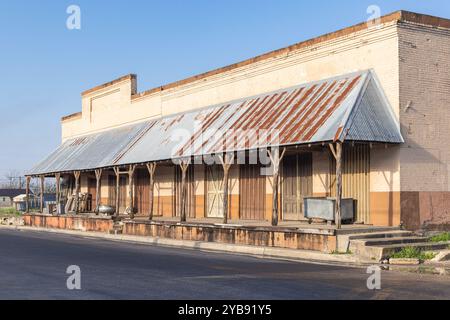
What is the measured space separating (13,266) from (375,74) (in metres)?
12.4

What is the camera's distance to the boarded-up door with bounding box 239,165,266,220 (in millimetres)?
25867

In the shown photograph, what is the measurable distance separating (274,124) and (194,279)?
10.4 m

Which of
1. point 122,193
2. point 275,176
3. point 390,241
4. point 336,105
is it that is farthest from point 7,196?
point 390,241

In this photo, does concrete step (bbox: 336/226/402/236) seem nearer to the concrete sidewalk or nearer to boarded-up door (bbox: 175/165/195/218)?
the concrete sidewalk

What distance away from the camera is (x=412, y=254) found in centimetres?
1667

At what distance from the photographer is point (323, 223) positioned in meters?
21.4

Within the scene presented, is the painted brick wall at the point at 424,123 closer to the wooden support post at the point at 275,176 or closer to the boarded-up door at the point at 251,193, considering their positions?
the wooden support post at the point at 275,176

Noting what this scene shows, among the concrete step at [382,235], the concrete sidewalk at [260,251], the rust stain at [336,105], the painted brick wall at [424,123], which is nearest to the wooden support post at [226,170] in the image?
the concrete sidewalk at [260,251]

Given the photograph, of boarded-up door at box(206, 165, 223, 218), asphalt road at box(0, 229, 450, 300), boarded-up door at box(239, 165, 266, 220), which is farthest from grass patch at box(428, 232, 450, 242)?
boarded-up door at box(206, 165, 223, 218)

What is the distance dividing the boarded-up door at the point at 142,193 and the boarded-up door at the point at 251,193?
923 cm

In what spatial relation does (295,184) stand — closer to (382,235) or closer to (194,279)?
(382,235)

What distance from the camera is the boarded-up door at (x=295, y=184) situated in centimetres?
2345

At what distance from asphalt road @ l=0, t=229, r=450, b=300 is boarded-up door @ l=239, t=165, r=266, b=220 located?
310 inches
